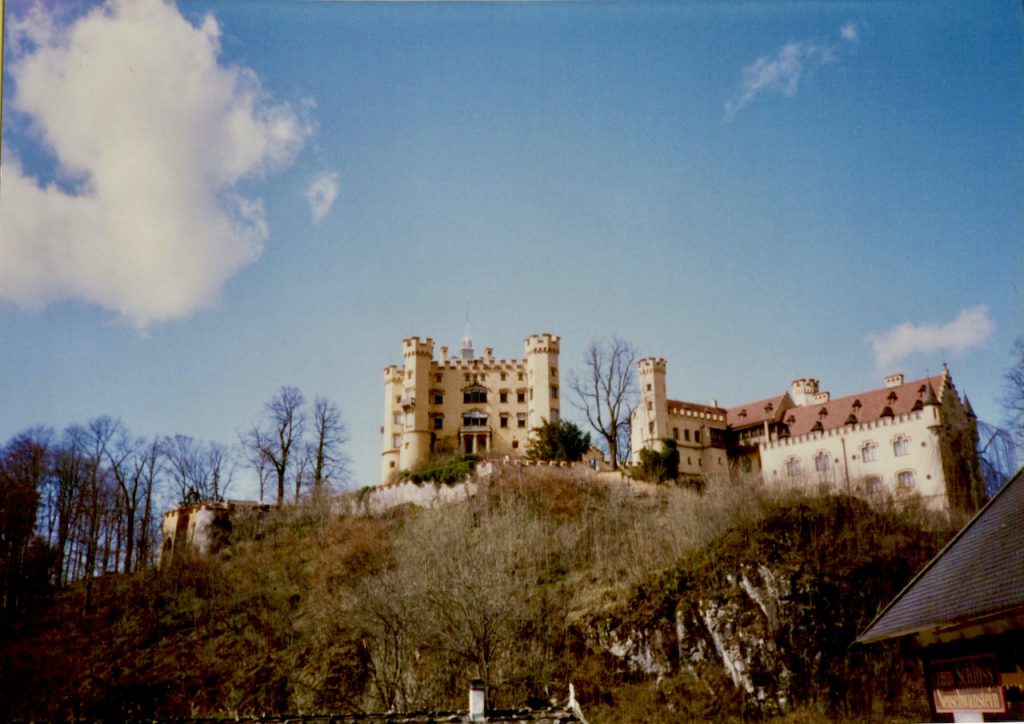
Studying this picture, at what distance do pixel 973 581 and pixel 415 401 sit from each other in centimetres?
3606

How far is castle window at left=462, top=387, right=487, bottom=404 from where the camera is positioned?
1802 inches

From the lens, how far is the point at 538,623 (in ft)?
79.1

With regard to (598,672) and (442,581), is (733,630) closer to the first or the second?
(598,672)

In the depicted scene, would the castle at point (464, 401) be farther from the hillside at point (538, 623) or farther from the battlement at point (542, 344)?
the hillside at point (538, 623)

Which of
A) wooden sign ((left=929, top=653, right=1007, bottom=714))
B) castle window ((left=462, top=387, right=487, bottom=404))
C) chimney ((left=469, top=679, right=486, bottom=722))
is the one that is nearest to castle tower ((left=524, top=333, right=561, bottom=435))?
castle window ((left=462, top=387, right=487, bottom=404))

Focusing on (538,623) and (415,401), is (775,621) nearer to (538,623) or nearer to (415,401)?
(538,623)

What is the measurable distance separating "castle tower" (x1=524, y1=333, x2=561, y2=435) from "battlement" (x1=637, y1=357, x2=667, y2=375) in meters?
4.96

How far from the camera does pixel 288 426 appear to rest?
42.6m

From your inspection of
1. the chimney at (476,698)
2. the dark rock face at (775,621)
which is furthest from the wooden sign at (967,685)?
the dark rock face at (775,621)

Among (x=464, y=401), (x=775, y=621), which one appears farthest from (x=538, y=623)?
(x=464, y=401)

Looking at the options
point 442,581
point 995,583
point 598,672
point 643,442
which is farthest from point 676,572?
point 643,442

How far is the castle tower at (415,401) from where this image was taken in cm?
4388

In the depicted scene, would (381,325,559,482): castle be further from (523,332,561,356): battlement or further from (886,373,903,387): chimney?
(886,373,903,387): chimney

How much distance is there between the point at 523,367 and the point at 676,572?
2341 centimetres
